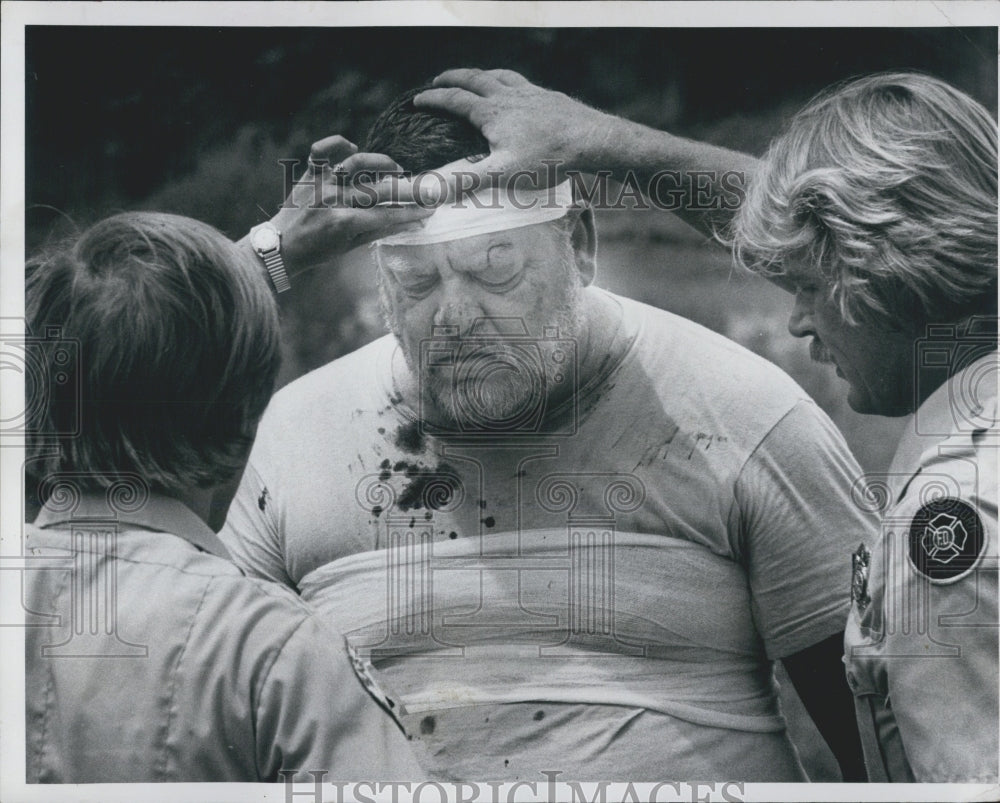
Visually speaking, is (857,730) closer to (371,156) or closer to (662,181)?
(662,181)

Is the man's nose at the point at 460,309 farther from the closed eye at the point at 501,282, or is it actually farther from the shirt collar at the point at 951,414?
the shirt collar at the point at 951,414

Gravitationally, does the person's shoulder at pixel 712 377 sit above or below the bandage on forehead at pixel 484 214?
below

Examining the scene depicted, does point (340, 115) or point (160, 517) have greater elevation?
point (340, 115)

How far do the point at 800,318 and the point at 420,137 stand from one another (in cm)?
115

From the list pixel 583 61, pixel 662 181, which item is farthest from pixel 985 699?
pixel 583 61

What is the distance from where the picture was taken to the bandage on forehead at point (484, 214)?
3.08 metres

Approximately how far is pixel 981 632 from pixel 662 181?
1.50 m

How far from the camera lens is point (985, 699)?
3.09m

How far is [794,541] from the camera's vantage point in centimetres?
308

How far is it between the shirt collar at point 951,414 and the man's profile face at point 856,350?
6 centimetres

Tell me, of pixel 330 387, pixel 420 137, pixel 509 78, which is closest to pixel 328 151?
pixel 420 137

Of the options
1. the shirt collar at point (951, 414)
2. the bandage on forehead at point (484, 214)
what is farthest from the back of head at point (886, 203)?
the bandage on forehead at point (484, 214)

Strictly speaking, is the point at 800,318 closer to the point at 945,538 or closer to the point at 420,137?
the point at 945,538

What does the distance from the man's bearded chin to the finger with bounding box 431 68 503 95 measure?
0.59m
